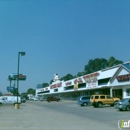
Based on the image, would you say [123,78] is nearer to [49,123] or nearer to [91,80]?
[91,80]

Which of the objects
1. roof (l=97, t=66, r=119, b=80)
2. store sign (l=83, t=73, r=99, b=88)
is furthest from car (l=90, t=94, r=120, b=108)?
store sign (l=83, t=73, r=99, b=88)

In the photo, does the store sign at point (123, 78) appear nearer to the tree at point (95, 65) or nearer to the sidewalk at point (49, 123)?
the sidewalk at point (49, 123)

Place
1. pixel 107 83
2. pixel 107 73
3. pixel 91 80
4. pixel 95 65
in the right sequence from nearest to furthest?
pixel 107 83 → pixel 107 73 → pixel 91 80 → pixel 95 65

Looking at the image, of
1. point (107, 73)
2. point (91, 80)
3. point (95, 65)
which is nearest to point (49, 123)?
point (107, 73)

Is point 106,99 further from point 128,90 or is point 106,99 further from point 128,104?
point 128,104

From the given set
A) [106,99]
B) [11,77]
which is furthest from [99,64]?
[106,99]

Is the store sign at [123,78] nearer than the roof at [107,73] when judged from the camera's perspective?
Yes

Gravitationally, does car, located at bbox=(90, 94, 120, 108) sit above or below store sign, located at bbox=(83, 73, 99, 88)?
below

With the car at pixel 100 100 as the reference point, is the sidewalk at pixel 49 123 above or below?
below

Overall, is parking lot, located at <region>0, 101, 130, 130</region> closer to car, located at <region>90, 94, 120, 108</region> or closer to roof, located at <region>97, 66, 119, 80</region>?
car, located at <region>90, 94, 120, 108</region>

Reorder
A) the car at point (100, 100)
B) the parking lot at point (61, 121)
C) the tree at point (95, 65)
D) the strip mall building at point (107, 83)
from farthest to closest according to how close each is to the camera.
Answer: the tree at point (95, 65) → the strip mall building at point (107, 83) → the car at point (100, 100) → the parking lot at point (61, 121)

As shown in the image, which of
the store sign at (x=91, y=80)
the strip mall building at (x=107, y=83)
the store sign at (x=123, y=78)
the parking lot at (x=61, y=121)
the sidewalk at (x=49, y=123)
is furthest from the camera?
the store sign at (x=91, y=80)

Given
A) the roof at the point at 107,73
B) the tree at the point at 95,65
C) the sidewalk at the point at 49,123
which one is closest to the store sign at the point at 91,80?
the roof at the point at 107,73

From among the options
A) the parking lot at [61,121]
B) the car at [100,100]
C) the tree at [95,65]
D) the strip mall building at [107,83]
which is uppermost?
the tree at [95,65]
